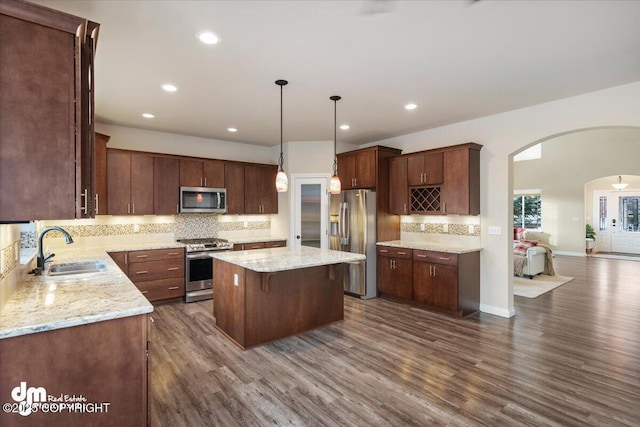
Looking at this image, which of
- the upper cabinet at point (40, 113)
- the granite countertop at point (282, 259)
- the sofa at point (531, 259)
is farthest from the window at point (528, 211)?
the upper cabinet at point (40, 113)

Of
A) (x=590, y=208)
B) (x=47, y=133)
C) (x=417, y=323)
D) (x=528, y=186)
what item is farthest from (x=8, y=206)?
(x=590, y=208)

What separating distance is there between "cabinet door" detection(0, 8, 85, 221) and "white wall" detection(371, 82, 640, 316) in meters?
4.67

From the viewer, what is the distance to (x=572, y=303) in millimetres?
5086

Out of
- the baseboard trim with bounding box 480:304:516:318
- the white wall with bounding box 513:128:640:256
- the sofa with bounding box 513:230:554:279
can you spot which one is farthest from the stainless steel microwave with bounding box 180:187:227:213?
the white wall with bounding box 513:128:640:256

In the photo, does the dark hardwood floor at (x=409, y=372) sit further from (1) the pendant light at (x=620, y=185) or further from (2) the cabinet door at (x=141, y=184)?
(1) the pendant light at (x=620, y=185)

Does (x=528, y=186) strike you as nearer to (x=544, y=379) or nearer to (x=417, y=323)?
(x=417, y=323)

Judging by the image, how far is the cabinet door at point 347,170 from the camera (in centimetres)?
586

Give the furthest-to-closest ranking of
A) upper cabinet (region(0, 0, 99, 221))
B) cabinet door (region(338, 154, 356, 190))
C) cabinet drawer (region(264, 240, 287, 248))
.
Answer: cabinet drawer (region(264, 240, 287, 248)) → cabinet door (region(338, 154, 356, 190)) → upper cabinet (region(0, 0, 99, 221))

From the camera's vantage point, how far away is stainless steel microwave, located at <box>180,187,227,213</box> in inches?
213

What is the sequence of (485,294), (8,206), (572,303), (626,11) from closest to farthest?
1. (8,206)
2. (626,11)
3. (485,294)
4. (572,303)

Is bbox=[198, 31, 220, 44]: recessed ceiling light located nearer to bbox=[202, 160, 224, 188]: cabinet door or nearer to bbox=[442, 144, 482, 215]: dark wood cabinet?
bbox=[202, 160, 224, 188]: cabinet door

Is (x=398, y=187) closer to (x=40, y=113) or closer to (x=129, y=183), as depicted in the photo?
(x=129, y=183)

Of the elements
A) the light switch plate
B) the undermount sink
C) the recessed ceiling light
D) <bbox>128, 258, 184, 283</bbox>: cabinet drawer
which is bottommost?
<bbox>128, 258, 184, 283</bbox>: cabinet drawer

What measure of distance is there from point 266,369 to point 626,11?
3.85 m
